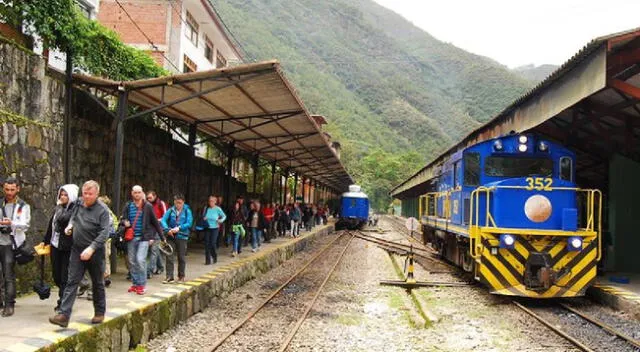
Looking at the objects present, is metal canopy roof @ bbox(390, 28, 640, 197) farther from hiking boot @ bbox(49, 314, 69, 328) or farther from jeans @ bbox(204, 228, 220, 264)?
hiking boot @ bbox(49, 314, 69, 328)

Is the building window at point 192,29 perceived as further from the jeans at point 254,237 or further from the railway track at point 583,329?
the railway track at point 583,329

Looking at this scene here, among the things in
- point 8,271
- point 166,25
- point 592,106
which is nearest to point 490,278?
point 592,106

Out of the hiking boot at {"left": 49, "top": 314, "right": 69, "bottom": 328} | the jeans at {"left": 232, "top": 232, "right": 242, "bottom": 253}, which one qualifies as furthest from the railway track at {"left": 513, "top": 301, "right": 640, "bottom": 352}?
the jeans at {"left": 232, "top": 232, "right": 242, "bottom": 253}

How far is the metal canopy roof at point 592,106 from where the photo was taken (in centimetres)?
844

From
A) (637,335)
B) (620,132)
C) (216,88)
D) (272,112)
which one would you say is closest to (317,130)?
(272,112)

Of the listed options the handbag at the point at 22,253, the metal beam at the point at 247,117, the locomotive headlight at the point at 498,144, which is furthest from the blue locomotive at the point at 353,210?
the handbag at the point at 22,253

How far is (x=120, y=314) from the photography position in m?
6.55

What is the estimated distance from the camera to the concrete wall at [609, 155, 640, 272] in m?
13.2

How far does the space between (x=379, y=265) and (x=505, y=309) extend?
→ 6.96 meters

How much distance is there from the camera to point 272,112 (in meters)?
13.4

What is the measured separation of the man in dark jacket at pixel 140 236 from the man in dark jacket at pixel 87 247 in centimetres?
213

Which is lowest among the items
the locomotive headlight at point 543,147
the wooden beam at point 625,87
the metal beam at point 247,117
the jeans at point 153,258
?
the jeans at point 153,258

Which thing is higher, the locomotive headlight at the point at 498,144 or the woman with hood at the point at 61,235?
the locomotive headlight at the point at 498,144

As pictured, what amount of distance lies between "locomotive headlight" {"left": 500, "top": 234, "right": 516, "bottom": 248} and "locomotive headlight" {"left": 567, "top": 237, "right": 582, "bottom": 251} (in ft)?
3.24
